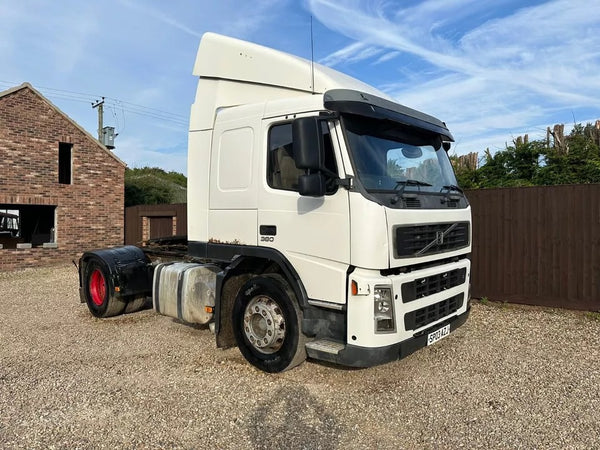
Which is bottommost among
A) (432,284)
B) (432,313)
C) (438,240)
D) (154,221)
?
(432,313)

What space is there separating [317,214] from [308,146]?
65 cm

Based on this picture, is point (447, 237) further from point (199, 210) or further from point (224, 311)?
point (199, 210)

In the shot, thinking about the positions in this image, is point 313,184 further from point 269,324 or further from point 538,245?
point 538,245

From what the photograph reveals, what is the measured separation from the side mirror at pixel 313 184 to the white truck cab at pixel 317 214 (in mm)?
11

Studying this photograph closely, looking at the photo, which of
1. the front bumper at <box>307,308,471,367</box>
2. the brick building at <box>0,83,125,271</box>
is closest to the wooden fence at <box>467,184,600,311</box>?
the front bumper at <box>307,308,471,367</box>

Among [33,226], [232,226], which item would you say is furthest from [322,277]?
[33,226]

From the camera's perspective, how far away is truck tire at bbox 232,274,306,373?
4121 mm

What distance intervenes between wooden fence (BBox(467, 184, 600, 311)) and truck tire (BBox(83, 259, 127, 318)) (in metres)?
6.28

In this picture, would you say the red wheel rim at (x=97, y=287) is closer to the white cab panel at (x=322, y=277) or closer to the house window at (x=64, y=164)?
the white cab panel at (x=322, y=277)

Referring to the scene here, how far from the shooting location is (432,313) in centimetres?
414

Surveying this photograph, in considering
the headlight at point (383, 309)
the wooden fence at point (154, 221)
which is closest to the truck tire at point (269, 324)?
the headlight at point (383, 309)

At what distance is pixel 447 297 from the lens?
438cm

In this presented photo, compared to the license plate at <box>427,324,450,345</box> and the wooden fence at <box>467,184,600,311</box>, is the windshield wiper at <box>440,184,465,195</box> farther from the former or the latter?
the wooden fence at <box>467,184,600,311</box>

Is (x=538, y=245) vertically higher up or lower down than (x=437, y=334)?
higher up
